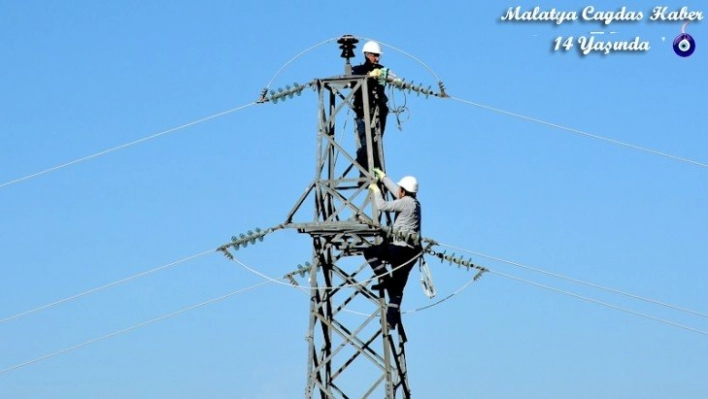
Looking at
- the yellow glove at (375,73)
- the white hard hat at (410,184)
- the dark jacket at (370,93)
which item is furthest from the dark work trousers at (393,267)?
the yellow glove at (375,73)

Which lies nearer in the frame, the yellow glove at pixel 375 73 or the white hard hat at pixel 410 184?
the white hard hat at pixel 410 184

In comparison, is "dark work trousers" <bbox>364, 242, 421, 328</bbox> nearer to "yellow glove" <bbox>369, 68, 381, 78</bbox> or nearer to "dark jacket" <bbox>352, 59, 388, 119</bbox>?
"dark jacket" <bbox>352, 59, 388, 119</bbox>

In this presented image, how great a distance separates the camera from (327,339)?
52250 mm

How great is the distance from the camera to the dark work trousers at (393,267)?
2037 inches

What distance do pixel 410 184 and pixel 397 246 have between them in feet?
4.51

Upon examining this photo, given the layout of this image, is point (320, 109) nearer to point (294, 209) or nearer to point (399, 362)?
point (294, 209)

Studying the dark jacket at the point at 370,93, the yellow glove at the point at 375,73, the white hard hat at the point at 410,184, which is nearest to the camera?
the white hard hat at the point at 410,184

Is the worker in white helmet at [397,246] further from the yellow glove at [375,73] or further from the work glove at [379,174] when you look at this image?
the yellow glove at [375,73]

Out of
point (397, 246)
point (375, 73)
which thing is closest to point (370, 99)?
point (375, 73)

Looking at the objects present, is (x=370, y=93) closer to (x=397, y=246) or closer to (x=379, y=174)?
(x=379, y=174)

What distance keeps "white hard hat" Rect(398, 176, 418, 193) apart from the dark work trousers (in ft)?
4.14

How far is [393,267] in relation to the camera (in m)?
A: 51.9

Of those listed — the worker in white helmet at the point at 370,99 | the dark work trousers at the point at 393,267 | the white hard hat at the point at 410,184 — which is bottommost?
the dark work trousers at the point at 393,267

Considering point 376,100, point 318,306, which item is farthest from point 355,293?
point 376,100
